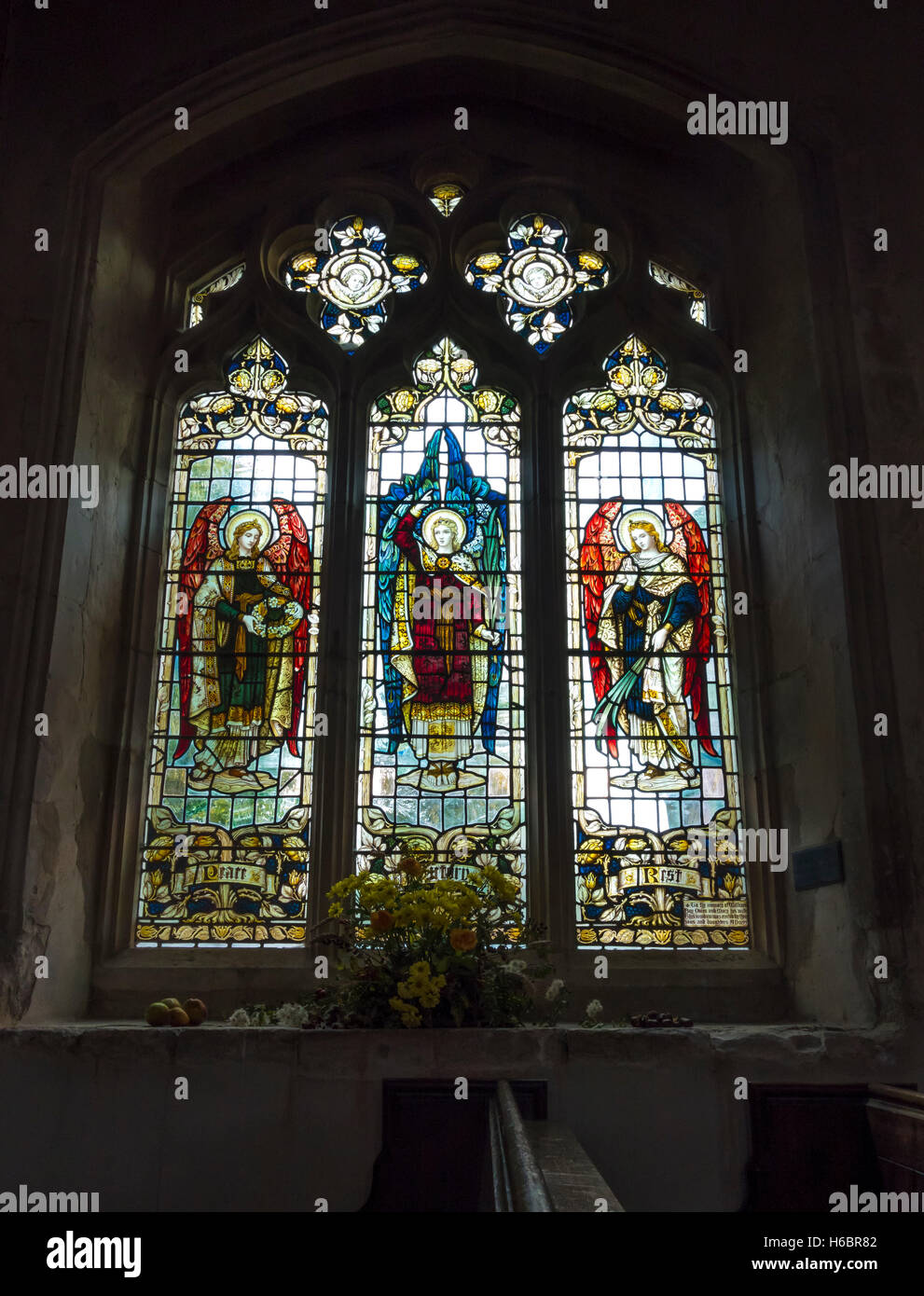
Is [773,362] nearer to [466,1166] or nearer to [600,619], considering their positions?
[600,619]

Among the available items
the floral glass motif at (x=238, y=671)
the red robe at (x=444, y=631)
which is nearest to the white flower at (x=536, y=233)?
the floral glass motif at (x=238, y=671)

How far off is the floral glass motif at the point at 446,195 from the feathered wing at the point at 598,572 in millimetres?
2066

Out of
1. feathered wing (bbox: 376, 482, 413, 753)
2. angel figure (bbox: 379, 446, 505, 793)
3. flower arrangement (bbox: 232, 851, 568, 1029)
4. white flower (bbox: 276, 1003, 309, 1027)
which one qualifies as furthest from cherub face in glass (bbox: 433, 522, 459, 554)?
white flower (bbox: 276, 1003, 309, 1027)

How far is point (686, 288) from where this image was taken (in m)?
6.46

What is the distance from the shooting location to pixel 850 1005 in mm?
4473

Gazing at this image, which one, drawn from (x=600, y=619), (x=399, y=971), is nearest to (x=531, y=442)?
(x=600, y=619)

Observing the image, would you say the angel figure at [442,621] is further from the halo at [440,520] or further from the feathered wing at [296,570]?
the feathered wing at [296,570]

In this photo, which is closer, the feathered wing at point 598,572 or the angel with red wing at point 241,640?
the angel with red wing at point 241,640

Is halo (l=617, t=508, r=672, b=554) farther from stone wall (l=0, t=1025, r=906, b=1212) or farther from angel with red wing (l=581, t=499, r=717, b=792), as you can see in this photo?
stone wall (l=0, t=1025, r=906, b=1212)

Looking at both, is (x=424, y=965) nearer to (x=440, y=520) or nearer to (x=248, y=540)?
(x=440, y=520)

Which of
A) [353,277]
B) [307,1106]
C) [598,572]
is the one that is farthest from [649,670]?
[353,277]

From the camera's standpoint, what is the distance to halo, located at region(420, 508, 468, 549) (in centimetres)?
588

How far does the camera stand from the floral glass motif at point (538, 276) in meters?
6.33

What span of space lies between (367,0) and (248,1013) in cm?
499
